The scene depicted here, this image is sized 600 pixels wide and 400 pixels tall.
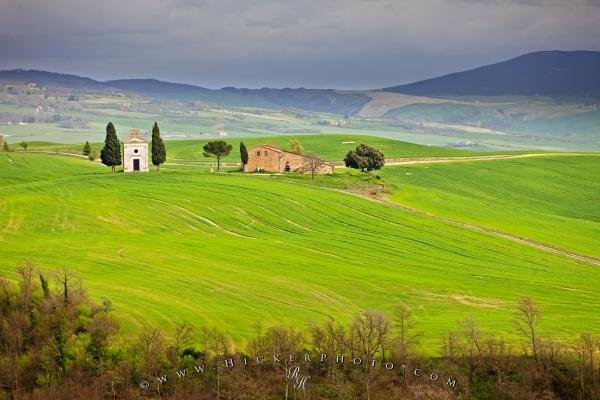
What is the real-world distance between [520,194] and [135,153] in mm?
66347

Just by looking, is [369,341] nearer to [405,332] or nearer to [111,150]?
[405,332]

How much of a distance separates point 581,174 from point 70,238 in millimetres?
118981

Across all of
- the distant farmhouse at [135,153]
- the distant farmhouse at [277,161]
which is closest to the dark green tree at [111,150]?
the distant farmhouse at [135,153]

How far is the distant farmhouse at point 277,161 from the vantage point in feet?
478

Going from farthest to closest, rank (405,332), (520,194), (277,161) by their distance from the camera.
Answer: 1. (520,194)
2. (277,161)
3. (405,332)

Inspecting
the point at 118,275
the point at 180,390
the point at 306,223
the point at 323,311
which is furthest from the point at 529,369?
the point at 306,223

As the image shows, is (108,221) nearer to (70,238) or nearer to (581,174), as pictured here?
(70,238)

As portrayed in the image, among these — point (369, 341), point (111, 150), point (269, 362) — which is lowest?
point (269, 362)

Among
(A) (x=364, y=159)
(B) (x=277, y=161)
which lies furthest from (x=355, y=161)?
(B) (x=277, y=161)

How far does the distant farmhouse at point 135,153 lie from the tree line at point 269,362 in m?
67.7

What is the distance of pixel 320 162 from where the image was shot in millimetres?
144250

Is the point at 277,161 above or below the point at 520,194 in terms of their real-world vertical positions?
above

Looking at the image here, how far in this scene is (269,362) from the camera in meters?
64.4

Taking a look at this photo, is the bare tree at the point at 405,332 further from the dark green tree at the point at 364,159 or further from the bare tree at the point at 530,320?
the dark green tree at the point at 364,159
